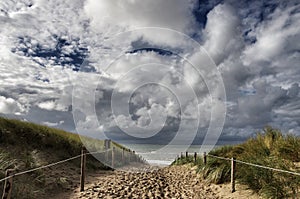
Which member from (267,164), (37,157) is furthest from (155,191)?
(37,157)

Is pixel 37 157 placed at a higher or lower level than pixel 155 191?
higher

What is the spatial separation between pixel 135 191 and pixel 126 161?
10.7 m

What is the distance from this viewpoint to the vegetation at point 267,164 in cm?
599

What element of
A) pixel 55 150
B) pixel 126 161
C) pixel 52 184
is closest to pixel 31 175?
pixel 52 184

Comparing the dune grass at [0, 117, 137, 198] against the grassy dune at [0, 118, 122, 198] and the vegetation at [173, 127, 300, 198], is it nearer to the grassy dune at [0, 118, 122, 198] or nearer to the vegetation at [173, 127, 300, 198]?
the grassy dune at [0, 118, 122, 198]

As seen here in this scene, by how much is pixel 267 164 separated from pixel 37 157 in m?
7.32

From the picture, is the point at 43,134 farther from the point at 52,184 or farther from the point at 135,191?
the point at 135,191

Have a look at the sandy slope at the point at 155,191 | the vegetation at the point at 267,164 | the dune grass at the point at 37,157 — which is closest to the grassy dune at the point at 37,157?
the dune grass at the point at 37,157

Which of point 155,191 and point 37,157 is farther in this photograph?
point 37,157

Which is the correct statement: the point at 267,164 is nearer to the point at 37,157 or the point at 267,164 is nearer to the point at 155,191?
the point at 155,191

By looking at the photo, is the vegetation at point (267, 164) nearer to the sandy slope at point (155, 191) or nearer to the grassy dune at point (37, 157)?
the sandy slope at point (155, 191)

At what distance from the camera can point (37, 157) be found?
9695mm

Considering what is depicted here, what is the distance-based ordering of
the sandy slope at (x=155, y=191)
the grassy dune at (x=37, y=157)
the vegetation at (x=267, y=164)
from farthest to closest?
1. the sandy slope at (x=155, y=191)
2. the grassy dune at (x=37, y=157)
3. the vegetation at (x=267, y=164)

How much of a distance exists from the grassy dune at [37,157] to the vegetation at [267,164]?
4.79 m
